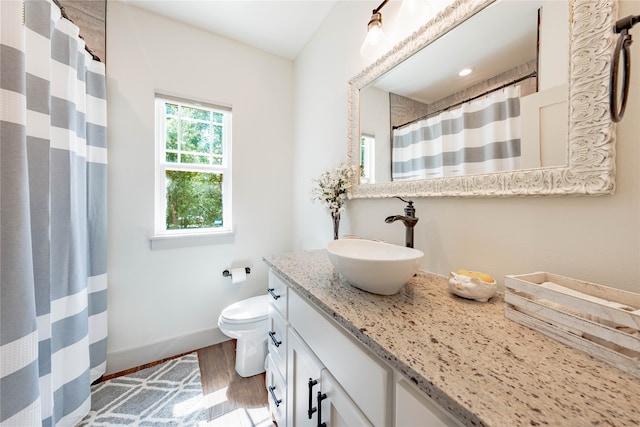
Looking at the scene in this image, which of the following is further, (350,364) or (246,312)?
(246,312)

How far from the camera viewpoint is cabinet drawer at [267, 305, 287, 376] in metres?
1.06

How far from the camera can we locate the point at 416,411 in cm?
45

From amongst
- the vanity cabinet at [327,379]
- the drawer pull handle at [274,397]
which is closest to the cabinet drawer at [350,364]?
the vanity cabinet at [327,379]

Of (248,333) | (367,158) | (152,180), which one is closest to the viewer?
(367,158)

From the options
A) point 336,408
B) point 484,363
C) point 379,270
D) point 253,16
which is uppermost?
point 253,16

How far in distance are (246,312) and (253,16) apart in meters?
2.18

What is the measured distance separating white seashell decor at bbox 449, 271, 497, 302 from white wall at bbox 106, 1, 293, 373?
5.63ft

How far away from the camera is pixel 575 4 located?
0.63m

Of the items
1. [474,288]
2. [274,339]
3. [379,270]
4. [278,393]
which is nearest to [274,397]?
[278,393]

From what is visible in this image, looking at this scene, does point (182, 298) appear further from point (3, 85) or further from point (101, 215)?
point (3, 85)

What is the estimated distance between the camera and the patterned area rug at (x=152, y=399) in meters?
1.27

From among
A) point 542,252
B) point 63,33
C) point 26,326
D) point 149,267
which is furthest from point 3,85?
point 542,252

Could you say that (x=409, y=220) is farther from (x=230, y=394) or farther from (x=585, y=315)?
(x=230, y=394)

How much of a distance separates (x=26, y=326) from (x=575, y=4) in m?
2.00
